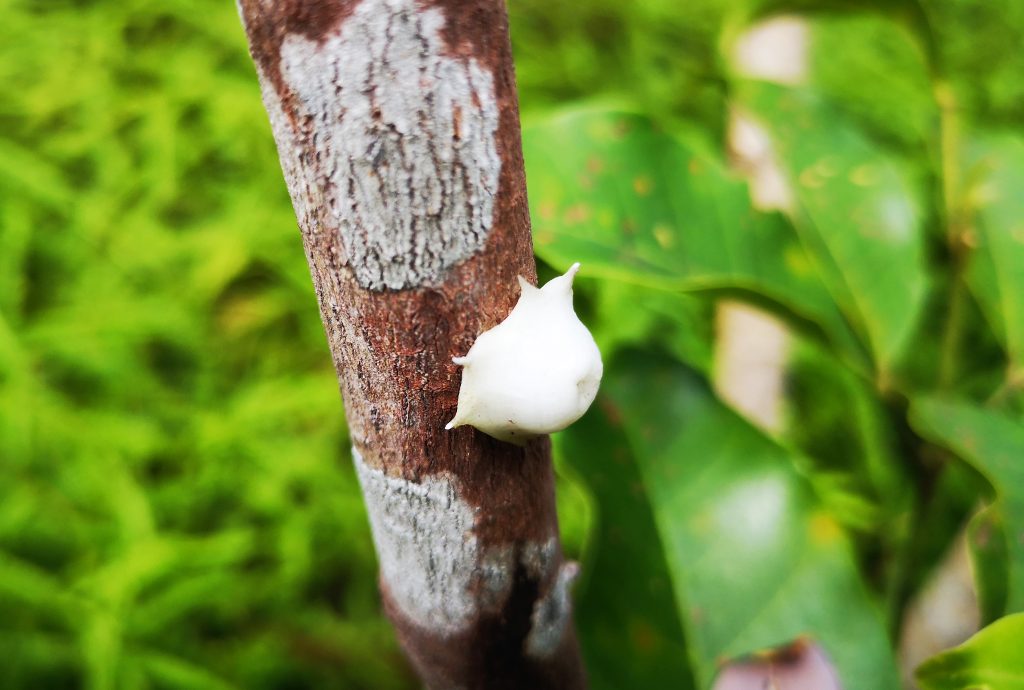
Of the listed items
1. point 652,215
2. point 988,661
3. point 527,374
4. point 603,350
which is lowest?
point 603,350

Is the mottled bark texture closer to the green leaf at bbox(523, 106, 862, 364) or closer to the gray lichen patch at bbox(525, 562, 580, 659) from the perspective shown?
the gray lichen patch at bbox(525, 562, 580, 659)

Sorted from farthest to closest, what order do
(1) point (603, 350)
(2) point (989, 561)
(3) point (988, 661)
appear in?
(1) point (603, 350) → (2) point (989, 561) → (3) point (988, 661)

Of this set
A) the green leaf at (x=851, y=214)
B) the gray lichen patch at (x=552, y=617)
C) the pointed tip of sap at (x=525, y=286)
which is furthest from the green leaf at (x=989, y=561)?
the pointed tip of sap at (x=525, y=286)

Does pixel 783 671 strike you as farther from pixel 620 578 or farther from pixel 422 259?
pixel 422 259

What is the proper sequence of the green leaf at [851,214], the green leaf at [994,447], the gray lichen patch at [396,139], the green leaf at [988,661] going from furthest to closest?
the green leaf at [851,214], the green leaf at [994,447], the green leaf at [988,661], the gray lichen patch at [396,139]

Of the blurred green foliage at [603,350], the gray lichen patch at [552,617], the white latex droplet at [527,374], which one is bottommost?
the blurred green foliage at [603,350]

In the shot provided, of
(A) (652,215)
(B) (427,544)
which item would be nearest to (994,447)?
(A) (652,215)

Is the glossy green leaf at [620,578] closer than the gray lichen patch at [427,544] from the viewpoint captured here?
No

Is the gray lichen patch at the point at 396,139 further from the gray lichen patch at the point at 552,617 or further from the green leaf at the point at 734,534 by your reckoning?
the green leaf at the point at 734,534
